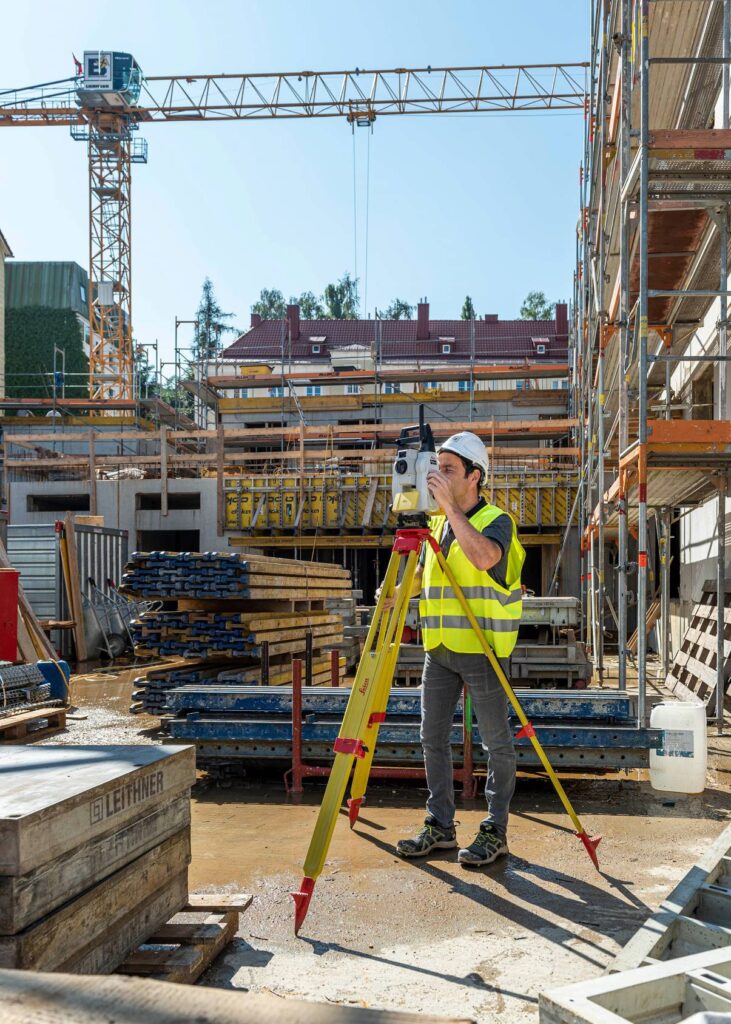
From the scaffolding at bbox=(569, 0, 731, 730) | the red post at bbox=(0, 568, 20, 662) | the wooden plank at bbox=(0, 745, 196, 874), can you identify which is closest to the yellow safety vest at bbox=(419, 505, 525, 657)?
the wooden plank at bbox=(0, 745, 196, 874)

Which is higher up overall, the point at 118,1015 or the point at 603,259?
the point at 603,259

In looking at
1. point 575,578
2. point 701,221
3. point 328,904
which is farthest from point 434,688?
point 575,578

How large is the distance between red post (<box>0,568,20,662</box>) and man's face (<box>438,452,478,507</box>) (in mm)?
4689

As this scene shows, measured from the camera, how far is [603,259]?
35.7ft

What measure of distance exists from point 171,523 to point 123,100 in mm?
27518

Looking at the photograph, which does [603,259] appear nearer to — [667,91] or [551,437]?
[667,91]

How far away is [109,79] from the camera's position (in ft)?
138

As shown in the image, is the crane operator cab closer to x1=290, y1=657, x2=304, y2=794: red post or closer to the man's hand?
x1=290, y1=657, x2=304, y2=794: red post

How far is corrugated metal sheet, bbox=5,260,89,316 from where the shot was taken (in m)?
51.6

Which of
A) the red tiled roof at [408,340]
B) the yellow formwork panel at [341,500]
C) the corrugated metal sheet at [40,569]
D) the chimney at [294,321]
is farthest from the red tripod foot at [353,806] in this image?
the chimney at [294,321]

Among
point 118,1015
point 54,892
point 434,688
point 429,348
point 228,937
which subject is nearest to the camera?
point 118,1015

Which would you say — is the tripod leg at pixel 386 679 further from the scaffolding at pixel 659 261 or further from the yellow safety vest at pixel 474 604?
the scaffolding at pixel 659 261

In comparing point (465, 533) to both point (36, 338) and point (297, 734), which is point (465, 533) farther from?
point (36, 338)

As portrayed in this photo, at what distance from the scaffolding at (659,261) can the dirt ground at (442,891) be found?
4.83ft
